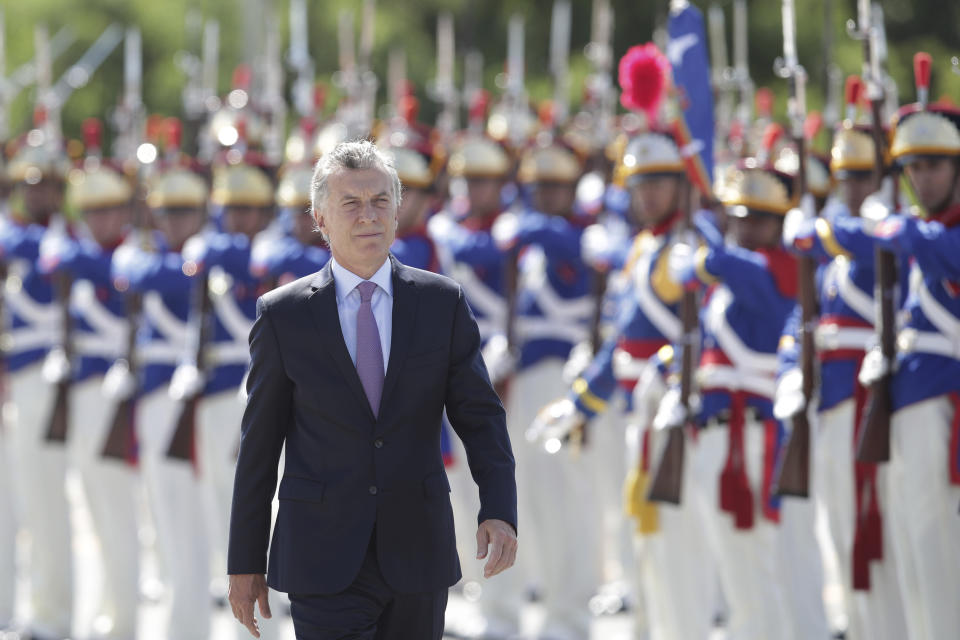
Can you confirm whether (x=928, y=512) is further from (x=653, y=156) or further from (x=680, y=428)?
(x=653, y=156)

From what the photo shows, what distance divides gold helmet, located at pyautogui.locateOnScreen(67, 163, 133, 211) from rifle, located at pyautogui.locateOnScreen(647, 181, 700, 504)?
3.37 m

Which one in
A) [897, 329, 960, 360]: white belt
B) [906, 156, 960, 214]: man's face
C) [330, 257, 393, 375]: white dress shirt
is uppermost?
[906, 156, 960, 214]: man's face

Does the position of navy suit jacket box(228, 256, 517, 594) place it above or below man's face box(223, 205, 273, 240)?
below

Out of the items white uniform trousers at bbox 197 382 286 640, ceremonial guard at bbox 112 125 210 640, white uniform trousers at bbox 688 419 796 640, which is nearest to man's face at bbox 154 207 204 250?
ceremonial guard at bbox 112 125 210 640

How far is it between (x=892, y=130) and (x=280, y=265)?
2703 millimetres

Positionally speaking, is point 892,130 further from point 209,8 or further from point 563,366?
point 209,8

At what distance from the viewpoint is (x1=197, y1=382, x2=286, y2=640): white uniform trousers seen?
8.04 metres

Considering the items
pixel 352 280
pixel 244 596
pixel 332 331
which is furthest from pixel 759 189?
pixel 244 596

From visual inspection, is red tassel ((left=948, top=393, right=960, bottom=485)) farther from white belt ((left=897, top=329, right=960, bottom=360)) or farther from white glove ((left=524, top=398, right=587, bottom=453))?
white glove ((left=524, top=398, right=587, bottom=453))

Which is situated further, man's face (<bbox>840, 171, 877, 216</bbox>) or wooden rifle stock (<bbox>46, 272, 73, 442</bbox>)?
wooden rifle stock (<bbox>46, 272, 73, 442</bbox>)

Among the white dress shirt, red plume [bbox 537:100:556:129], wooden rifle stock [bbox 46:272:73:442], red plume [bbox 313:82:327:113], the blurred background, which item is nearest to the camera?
the white dress shirt

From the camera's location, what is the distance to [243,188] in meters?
8.43

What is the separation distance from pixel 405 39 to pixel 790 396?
58.0ft

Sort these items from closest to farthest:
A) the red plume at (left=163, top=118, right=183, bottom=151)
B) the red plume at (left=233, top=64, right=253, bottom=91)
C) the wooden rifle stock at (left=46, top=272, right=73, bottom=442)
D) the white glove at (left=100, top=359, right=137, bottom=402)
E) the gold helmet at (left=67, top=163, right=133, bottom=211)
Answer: the white glove at (left=100, top=359, right=137, bottom=402), the wooden rifle stock at (left=46, top=272, right=73, bottom=442), the gold helmet at (left=67, top=163, right=133, bottom=211), the red plume at (left=163, top=118, right=183, bottom=151), the red plume at (left=233, top=64, right=253, bottom=91)
